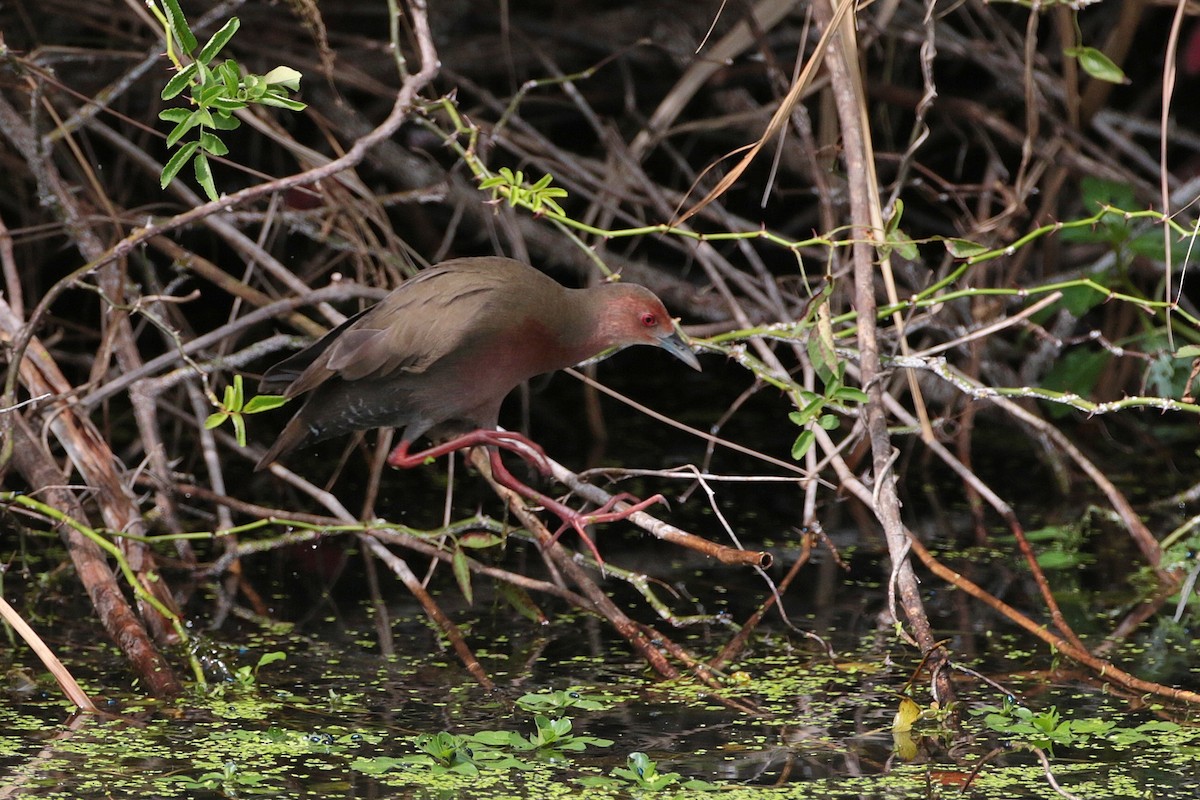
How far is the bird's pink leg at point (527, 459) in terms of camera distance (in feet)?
9.11

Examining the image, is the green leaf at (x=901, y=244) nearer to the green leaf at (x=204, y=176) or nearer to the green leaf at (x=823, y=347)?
the green leaf at (x=823, y=347)

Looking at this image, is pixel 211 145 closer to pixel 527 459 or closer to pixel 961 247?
pixel 527 459

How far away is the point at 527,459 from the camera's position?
9.79 feet

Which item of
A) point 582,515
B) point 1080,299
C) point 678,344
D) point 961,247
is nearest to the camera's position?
point 961,247

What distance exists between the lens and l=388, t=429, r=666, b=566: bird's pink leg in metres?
2.78

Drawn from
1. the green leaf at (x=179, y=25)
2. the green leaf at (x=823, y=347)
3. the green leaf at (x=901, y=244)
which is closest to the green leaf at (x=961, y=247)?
the green leaf at (x=901, y=244)

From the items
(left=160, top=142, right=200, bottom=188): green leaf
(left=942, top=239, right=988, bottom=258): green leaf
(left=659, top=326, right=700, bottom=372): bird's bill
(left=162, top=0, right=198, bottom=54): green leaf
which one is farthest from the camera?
(left=659, top=326, right=700, bottom=372): bird's bill

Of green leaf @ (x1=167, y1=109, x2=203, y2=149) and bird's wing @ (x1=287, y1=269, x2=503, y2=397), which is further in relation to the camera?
bird's wing @ (x1=287, y1=269, x2=503, y2=397)

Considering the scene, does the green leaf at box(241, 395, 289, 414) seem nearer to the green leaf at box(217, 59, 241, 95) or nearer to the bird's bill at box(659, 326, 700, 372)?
the green leaf at box(217, 59, 241, 95)

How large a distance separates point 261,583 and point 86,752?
→ 1.24m

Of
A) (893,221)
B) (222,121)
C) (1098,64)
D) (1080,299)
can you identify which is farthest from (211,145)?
(1080,299)

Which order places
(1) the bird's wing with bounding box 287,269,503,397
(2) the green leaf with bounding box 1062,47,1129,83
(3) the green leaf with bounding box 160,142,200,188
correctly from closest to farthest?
1. (3) the green leaf with bounding box 160,142,200,188
2. (1) the bird's wing with bounding box 287,269,503,397
3. (2) the green leaf with bounding box 1062,47,1129,83

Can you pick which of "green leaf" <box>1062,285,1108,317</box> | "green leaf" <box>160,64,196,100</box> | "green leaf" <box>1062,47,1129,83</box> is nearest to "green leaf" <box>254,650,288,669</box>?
"green leaf" <box>160,64,196,100</box>

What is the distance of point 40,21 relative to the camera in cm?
448
